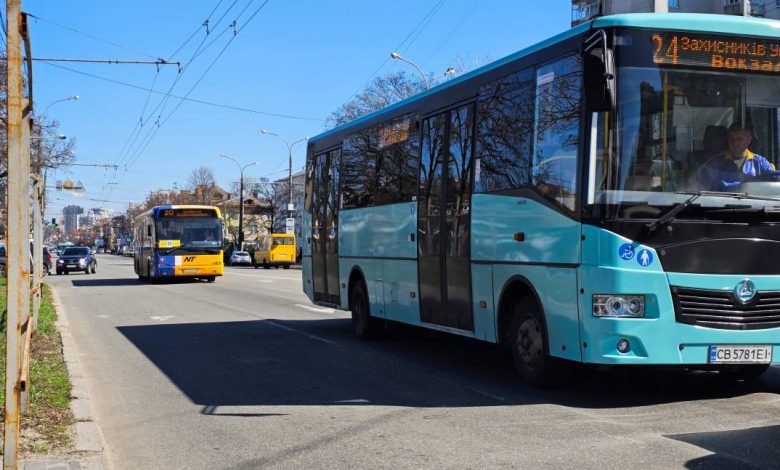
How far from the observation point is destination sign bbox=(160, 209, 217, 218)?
108ft

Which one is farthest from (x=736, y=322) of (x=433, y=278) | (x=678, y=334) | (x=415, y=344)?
(x=415, y=344)

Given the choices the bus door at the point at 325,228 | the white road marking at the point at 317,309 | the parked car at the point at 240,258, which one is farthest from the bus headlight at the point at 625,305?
the parked car at the point at 240,258

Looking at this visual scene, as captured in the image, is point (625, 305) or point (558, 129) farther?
point (558, 129)

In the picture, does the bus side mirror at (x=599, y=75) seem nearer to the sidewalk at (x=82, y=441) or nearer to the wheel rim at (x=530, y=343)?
the wheel rim at (x=530, y=343)

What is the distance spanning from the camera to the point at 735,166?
23.7ft

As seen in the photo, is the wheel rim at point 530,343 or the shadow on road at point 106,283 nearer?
the wheel rim at point 530,343

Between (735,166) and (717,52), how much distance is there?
3.36 ft

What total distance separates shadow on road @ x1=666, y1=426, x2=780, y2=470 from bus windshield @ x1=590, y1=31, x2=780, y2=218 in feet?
6.18

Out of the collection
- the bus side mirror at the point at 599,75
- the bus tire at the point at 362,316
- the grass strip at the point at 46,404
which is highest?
the bus side mirror at the point at 599,75

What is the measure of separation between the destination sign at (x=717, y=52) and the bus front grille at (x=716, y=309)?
1.99 metres

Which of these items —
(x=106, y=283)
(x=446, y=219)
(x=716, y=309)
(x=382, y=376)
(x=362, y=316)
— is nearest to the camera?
(x=716, y=309)

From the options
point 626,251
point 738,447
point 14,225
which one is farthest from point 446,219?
point 14,225

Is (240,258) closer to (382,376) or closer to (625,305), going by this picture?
(382,376)

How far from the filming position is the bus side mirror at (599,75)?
686cm
